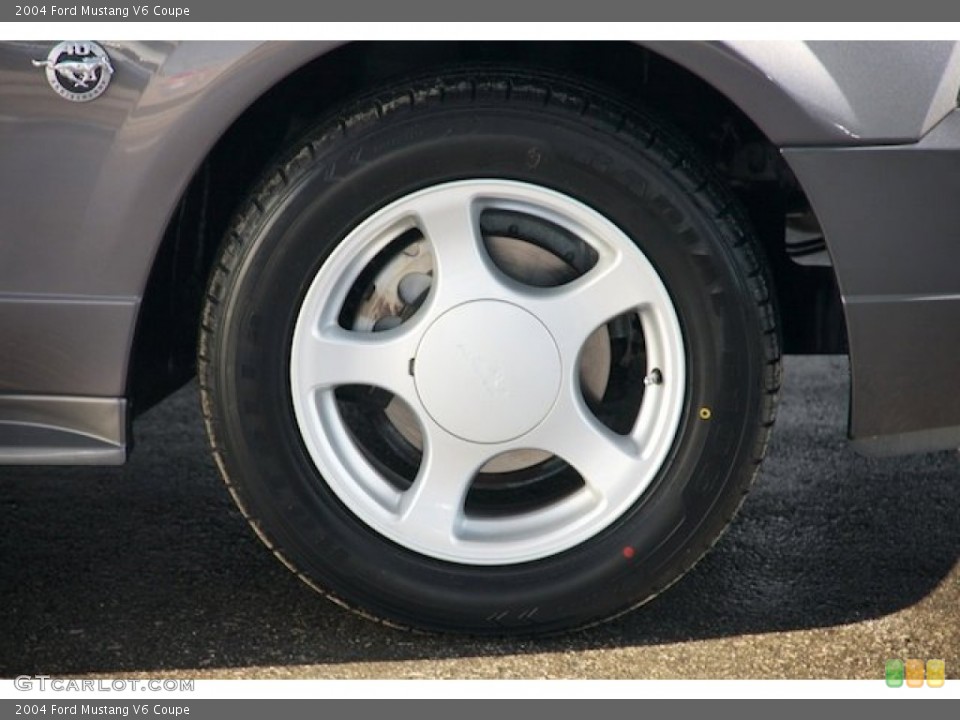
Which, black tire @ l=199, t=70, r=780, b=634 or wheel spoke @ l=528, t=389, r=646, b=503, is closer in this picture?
black tire @ l=199, t=70, r=780, b=634

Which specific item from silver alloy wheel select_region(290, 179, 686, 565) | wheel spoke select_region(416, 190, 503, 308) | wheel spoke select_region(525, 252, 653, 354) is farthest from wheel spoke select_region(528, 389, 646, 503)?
wheel spoke select_region(416, 190, 503, 308)

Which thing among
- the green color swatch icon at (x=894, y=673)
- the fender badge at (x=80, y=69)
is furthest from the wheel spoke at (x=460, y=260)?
the green color swatch icon at (x=894, y=673)

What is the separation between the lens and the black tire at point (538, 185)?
86.6 inches

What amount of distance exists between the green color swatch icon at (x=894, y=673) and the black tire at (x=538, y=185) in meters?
0.33

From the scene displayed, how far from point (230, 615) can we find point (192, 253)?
0.61m

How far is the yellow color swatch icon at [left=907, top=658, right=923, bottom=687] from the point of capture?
2224mm

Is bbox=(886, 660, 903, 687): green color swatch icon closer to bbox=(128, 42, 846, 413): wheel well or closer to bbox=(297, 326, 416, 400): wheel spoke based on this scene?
bbox=(128, 42, 846, 413): wheel well

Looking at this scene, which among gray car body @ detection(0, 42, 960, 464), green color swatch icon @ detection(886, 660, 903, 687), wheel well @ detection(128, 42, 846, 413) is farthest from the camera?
wheel well @ detection(128, 42, 846, 413)

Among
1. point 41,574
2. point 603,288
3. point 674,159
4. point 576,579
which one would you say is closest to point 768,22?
point 674,159

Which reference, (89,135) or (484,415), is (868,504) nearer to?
(484,415)

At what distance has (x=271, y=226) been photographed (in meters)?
2.23

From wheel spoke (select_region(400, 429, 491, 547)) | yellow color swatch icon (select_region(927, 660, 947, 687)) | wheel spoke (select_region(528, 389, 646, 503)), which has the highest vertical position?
wheel spoke (select_region(528, 389, 646, 503))

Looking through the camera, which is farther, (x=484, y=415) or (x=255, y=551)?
(x=255, y=551)

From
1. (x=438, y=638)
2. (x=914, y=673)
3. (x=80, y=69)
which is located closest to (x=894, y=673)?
(x=914, y=673)
